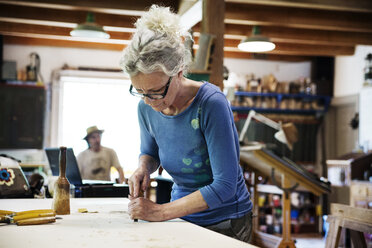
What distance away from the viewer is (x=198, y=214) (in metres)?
1.90

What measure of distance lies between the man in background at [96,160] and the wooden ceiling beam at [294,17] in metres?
2.86

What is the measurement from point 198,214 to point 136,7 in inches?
216

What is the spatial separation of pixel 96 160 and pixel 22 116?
8.62 feet

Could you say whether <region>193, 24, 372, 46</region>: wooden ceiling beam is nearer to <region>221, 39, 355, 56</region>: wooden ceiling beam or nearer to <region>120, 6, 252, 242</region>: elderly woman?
<region>221, 39, 355, 56</region>: wooden ceiling beam

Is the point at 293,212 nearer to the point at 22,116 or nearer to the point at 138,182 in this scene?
the point at 22,116

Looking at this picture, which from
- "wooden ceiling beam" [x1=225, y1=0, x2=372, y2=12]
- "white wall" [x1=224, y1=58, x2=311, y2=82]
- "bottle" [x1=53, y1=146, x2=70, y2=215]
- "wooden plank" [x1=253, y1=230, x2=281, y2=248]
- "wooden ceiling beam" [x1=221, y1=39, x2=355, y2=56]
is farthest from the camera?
"white wall" [x1=224, y1=58, x2=311, y2=82]

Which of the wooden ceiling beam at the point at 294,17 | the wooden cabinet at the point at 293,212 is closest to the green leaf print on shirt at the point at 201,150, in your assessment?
the wooden ceiling beam at the point at 294,17

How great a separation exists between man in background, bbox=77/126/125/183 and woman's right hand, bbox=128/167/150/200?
16.1 feet

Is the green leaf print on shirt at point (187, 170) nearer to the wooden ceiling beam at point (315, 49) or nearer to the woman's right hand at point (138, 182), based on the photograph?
the woman's right hand at point (138, 182)

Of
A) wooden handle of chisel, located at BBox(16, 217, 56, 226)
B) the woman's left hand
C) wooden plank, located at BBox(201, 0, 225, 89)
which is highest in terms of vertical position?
wooden plank, located at BBox(201, 0, 225, 89)

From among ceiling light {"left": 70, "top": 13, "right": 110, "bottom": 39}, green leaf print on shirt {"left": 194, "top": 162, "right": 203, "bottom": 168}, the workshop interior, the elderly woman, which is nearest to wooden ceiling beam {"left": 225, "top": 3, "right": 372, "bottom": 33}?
the workshop interior

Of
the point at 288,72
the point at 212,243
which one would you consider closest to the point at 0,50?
the point at 288,72

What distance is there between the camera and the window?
9336 mm

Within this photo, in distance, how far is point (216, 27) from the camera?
5.07 meters
